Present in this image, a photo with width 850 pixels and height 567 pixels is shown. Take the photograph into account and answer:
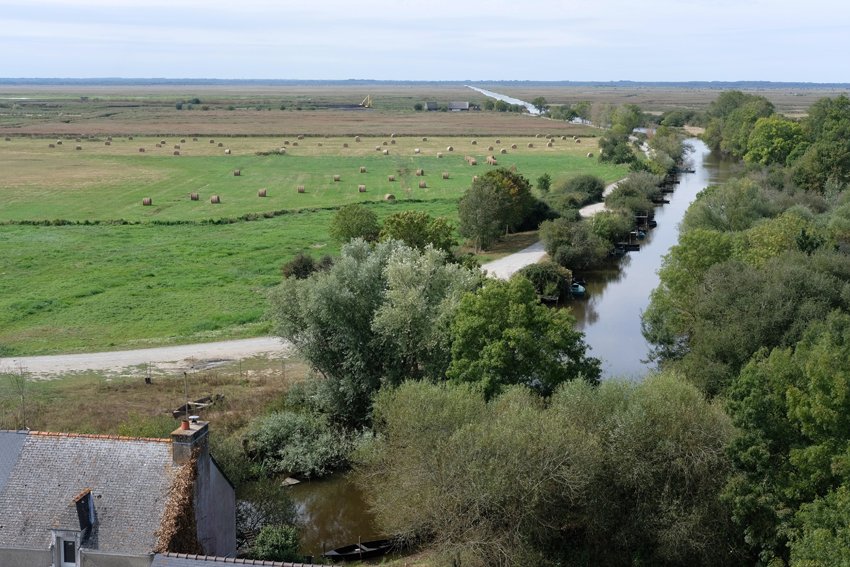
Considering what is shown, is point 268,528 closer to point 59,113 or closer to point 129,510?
point 129,510

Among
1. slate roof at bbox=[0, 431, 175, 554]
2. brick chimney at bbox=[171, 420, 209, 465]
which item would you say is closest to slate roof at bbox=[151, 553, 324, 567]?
slate roof at bbox=[0, 431, 175, 554]

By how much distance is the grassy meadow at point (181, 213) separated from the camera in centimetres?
4400

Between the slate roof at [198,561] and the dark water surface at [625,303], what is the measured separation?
1786 cm

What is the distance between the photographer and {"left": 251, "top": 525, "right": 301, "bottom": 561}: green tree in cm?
2066

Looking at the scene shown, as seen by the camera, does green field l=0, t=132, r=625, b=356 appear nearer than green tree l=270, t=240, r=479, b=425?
No

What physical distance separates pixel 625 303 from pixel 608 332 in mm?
6800

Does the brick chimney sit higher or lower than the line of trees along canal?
higher

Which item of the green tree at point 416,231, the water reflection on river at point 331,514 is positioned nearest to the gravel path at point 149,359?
the water reflection on river at point 331,514

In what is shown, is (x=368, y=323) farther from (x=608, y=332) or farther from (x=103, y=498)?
(x=608, y=332)

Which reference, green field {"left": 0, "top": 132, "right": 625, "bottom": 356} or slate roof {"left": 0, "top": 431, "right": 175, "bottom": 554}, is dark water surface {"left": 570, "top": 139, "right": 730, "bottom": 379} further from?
slate roof {"left": 0, "top": 431, "right": 175, "bottom": 554}

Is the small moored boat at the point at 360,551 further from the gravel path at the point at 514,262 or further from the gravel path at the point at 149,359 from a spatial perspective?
the gravel path at the point at 514,262

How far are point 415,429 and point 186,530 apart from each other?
24.4ft

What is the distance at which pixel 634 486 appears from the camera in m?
21.5

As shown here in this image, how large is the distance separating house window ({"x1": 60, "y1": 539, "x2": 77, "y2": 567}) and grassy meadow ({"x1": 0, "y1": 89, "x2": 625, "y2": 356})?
23911 millimetres
